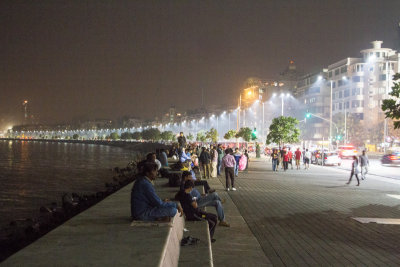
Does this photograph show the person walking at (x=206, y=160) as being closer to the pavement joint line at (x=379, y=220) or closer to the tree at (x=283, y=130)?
the pavement joint line at (x=379, y=220)

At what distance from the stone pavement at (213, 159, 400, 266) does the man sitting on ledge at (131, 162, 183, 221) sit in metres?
1.21

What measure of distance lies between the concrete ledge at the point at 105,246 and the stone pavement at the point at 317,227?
56.9 inches

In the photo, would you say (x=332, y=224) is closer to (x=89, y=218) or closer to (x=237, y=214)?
(x=237, y=214)

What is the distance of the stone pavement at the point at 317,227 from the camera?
7495 millimetres

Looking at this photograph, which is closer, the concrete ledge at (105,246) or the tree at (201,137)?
the concrete ledge at (105,246)

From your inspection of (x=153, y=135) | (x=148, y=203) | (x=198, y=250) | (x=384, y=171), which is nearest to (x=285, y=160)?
(x=384, y=171)

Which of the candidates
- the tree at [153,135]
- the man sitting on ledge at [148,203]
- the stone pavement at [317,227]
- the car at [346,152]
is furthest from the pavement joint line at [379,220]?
the tree at [153,135]

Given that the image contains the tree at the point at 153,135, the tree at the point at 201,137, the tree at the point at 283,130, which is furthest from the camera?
the tree at the point at 153,135

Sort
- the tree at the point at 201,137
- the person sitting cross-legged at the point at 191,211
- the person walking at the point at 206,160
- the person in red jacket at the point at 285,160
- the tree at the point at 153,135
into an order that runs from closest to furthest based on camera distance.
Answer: the person sitting cross-legged at the point at 191,211 → the person walking at the point at 206,160 → the person in red jacket at the point at 285,160 → the tree at the point at 201,137 → the tree at the point at 153,135

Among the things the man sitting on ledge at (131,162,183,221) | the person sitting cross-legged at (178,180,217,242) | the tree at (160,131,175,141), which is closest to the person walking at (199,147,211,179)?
the person sitting cross-legged at (178,180,217,242)

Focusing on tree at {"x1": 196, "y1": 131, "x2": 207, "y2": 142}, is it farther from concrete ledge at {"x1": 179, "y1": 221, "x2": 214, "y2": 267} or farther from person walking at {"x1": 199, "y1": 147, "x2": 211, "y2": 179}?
concrete ledge at {"x1": 179, "y1": 221, "x2": 214, "y2": 267}

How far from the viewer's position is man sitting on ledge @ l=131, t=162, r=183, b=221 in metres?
6.87

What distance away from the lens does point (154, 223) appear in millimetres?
6855

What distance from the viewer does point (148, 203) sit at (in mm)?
6973
